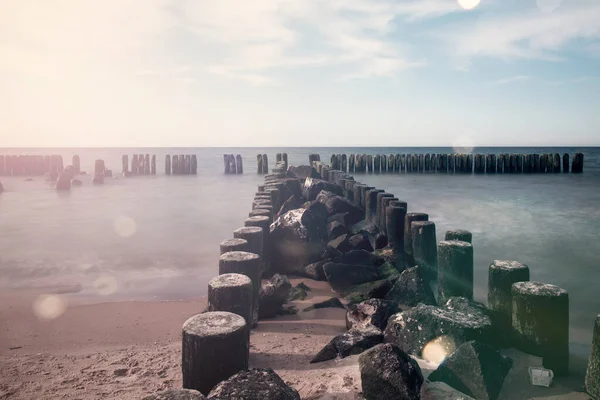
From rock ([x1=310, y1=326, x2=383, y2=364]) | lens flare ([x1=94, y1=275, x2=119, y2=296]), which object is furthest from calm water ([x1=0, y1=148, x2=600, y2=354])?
rock ([x1=310, y1=326, x2=383, y2=364])

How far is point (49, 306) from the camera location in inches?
238

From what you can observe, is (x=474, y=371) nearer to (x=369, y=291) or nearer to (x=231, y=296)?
(x=231, y=296)

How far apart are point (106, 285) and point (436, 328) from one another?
5.34m

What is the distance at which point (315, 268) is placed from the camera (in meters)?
6.85

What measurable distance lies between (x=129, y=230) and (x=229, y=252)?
8.55 metres

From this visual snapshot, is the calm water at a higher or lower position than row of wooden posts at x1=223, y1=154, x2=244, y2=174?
lower

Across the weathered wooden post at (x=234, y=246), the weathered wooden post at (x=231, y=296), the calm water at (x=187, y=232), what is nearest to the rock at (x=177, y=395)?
the weathered wooden post at (x=231, y=296)

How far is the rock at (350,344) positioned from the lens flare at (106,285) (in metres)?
4.06

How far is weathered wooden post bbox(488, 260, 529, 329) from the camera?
13.3 ft

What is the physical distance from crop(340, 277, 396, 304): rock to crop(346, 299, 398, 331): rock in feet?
2.99

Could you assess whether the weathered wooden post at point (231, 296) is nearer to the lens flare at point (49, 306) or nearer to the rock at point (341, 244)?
the lens flare at point (49, 306)

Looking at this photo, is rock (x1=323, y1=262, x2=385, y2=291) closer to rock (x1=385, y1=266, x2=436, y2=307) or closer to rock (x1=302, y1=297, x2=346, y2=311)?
Answer: rock (x1=302, y1=297, x2=346, y2=311)

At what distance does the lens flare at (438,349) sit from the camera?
3.61 m

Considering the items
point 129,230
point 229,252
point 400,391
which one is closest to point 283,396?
point 400,391
